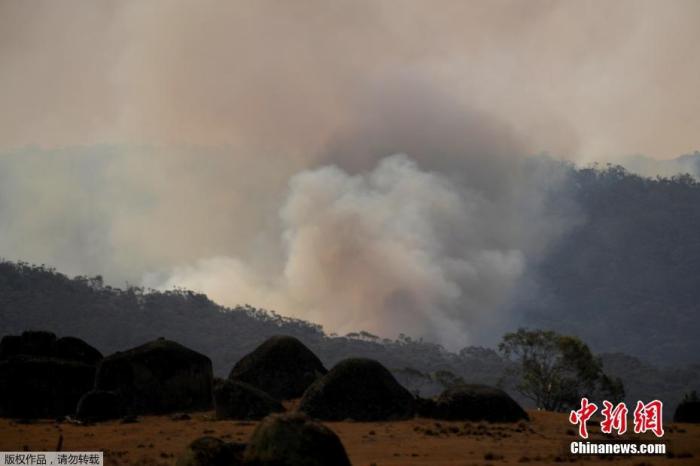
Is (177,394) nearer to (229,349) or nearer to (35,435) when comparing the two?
(35,435)

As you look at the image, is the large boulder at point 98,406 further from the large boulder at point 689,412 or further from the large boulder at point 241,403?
the large boulder at point 689,412

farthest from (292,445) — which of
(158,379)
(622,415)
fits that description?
(158,379)

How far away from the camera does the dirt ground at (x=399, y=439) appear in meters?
29.2

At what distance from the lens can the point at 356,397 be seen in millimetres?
45906

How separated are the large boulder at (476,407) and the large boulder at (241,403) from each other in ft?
25.8

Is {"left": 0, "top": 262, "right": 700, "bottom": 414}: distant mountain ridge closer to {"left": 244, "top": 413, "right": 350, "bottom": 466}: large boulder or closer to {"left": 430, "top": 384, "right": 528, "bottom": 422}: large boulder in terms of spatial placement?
{"left": 430, "top": 384, "right": 528, "bottom": 422}: large boulder

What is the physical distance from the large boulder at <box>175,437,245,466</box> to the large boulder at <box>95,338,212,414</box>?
30.4m

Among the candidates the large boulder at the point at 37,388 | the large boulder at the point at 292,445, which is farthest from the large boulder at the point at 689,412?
the large boulder at the point at 292,445

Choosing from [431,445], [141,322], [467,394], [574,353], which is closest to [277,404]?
[467,394]

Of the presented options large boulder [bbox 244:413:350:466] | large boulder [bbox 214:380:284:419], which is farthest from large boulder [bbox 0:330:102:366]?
large boulder [bbox 244:413:350:466]

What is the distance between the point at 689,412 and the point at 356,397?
18.4m

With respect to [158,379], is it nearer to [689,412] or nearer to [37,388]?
[37,388]

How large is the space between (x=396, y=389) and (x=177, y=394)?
1302cm

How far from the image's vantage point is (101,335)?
6457 inches
